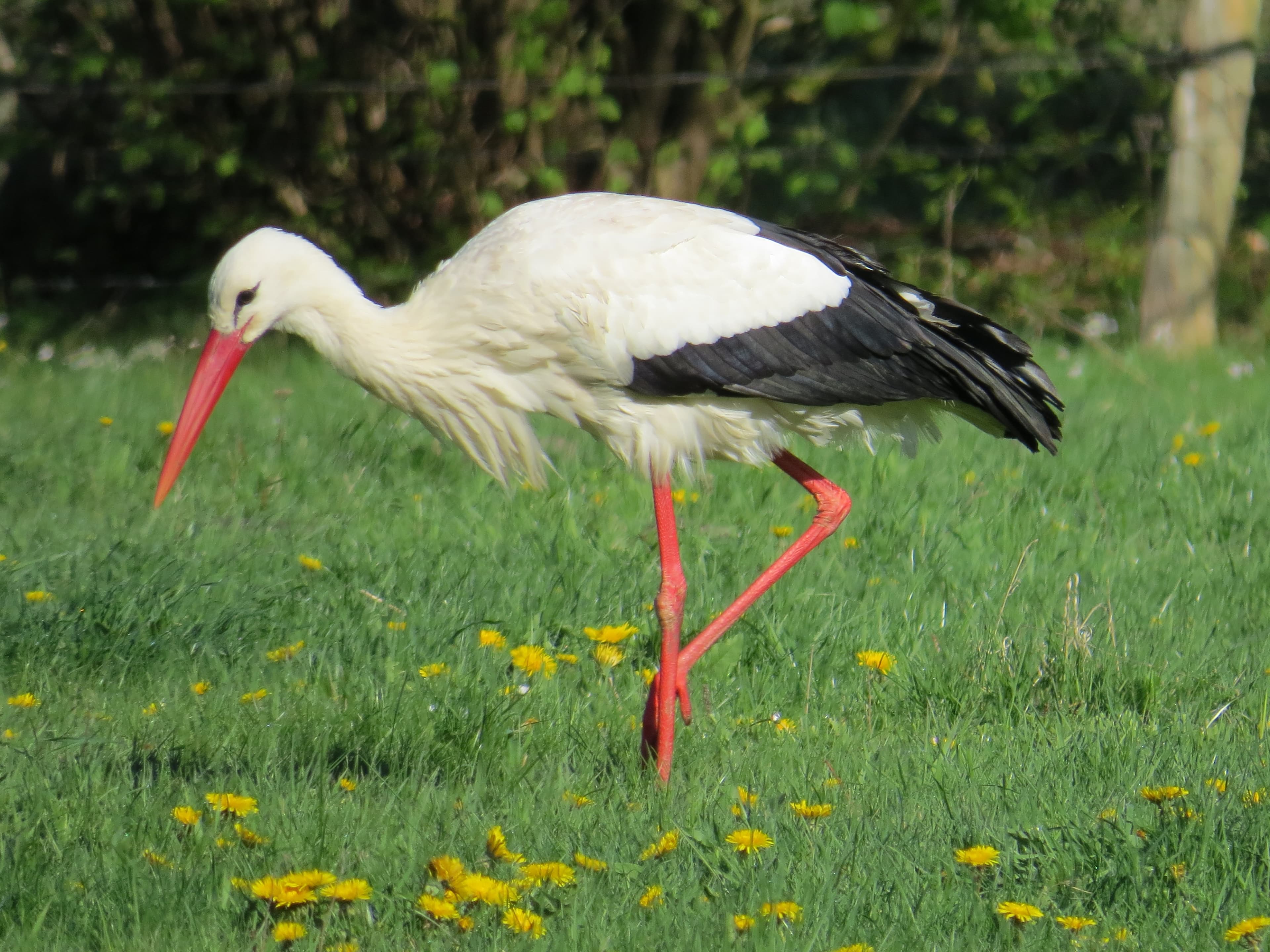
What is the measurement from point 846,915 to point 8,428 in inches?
171

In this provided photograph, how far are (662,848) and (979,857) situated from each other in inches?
19.8

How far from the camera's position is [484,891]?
231 centimetres

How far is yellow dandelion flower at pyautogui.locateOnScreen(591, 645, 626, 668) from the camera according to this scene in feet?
12.2

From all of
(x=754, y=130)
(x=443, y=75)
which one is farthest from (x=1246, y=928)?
(x=754, y=130)

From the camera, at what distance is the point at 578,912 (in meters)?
2.41

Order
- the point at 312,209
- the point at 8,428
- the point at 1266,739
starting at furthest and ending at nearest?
the point at 312,209 → the point at 8,428 → the point at 1266,739

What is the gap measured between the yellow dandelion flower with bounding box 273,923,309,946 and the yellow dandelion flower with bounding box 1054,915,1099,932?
1.08 metres

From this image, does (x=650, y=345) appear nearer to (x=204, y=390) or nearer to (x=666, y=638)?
(x=666, y=638)

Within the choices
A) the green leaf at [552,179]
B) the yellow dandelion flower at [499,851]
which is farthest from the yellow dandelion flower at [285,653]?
the green leaf at [552,179]

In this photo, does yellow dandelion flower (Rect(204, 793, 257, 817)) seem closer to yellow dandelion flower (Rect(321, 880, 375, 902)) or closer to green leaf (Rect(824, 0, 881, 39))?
yellow dandelion flower (Rect(321, 880, 375, 902))

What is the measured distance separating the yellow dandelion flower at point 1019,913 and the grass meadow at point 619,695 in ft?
0.12

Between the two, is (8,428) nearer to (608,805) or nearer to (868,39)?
(608,805)

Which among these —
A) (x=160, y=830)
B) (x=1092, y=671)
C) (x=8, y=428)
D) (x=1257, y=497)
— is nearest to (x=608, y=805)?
(x=160, y=830)

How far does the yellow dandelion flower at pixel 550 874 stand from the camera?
2418 millimetres
